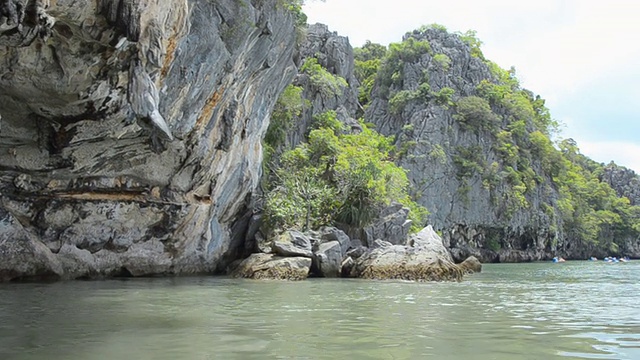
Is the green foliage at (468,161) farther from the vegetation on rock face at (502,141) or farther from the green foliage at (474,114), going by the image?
the green foliage at (474,114)

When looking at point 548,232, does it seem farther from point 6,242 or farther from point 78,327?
point 78,327

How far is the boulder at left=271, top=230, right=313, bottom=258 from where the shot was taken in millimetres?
18938

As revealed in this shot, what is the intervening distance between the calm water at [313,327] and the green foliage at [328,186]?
35.3 ft

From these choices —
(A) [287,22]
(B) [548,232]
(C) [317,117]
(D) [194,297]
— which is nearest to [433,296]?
(D) [194,297]

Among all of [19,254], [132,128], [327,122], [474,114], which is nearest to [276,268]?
[19,254]

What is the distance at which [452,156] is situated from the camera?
42469 millimetres

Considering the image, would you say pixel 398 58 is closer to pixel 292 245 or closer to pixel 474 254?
pixel 474 254

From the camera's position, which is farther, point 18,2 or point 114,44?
point 114,44

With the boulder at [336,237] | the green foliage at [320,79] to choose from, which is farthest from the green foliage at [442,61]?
the boulder at [336,237]

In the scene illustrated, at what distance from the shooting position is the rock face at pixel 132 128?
8.63 meters

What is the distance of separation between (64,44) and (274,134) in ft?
57.8

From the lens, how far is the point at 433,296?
37.3ft

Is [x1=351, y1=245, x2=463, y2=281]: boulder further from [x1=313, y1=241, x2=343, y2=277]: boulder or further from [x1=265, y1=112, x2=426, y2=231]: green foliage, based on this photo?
[x1=265, y1=112, x2=426, y2=231]: green foliage

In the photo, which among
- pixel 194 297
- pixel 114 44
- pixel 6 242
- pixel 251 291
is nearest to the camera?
pixel 114 44
